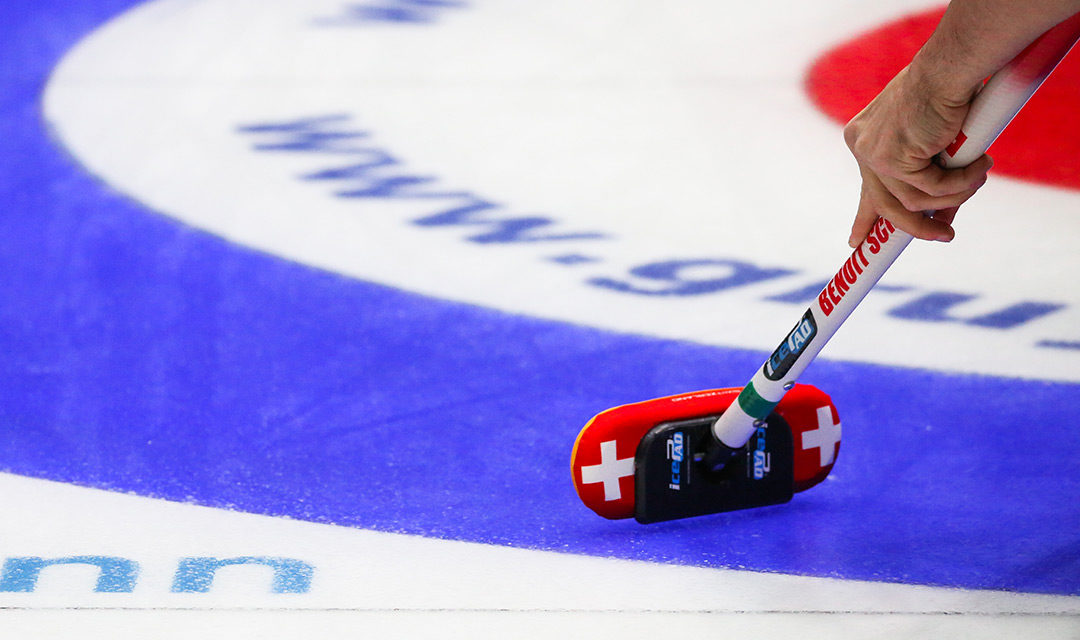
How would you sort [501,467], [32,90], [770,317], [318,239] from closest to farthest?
[501,467] → [770,317] → [318,239] → [32,90]

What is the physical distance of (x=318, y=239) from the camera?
Answer: 3131mm

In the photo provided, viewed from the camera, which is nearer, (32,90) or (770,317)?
(770,317)

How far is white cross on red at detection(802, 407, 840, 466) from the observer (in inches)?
84.2

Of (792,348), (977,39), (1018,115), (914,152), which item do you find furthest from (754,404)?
(1018,115)

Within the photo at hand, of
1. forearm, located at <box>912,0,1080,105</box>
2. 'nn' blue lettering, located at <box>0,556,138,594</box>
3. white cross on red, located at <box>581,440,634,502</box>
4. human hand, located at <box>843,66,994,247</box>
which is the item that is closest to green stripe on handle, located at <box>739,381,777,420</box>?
white cross on red, located at <box>581,440,634,502</box>

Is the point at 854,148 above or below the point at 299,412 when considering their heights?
above

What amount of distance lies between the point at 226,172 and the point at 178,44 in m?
1.03

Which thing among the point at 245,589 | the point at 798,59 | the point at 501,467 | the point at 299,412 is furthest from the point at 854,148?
the point at 798,59

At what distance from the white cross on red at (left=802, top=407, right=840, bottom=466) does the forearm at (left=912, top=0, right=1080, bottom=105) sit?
787 mm

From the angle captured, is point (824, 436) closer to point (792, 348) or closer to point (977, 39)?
point (792, 348)

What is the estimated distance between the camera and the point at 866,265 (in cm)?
176

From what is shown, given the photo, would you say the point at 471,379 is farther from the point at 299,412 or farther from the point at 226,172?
the point at 226,172

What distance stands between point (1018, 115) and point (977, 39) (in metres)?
2.53

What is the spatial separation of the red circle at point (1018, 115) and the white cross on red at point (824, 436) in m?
1.58
